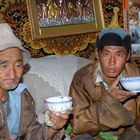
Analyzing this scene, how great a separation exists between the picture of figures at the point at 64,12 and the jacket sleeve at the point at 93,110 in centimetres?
68

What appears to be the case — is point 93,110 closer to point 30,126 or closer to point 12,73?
point 30,126

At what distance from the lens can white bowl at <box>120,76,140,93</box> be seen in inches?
79.1

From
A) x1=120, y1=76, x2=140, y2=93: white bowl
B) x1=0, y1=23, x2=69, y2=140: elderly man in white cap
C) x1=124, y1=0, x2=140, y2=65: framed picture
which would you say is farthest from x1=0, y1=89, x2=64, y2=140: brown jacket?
x1=124, y1=0, x2=140, y2=65: framed picture

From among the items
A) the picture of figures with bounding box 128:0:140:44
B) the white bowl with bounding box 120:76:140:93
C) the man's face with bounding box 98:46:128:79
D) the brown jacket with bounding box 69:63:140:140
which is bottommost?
the brown jacket with bounding box 69:63:140:140

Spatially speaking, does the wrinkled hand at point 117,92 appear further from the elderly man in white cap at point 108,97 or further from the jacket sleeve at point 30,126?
the jacket sleeve at point 30,126

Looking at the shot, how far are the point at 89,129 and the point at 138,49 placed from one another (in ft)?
4.01

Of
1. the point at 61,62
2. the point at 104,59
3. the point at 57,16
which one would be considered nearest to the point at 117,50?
the point at 104,59

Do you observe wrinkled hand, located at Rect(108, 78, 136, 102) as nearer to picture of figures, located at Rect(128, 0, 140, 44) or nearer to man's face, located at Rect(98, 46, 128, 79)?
man's face, located at Rect(98, 46, 128, 79)

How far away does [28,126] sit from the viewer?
6.52 feet

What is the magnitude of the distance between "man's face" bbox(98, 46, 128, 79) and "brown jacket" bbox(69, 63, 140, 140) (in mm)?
138

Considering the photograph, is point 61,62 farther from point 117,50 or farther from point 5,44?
point 5,44

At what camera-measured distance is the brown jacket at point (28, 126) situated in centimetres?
185

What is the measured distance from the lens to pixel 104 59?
222cm

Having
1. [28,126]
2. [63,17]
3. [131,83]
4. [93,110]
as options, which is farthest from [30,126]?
[63,17]
